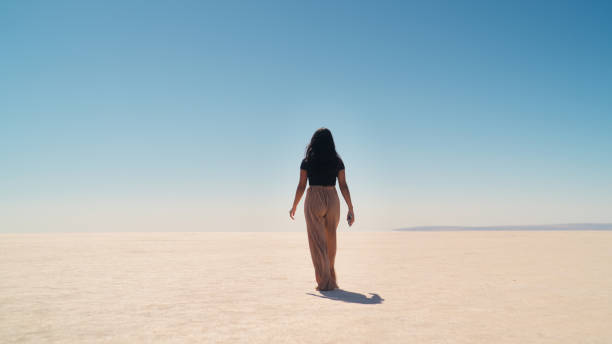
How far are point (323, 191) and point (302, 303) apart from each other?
190 cm

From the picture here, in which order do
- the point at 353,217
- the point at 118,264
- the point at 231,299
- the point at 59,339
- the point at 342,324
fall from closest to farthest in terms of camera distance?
the point at 59,339
the point at 342,324
the point at 231,299
the point at 353,217
the point at 118,264

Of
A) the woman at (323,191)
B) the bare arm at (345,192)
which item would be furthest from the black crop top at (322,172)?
the bare arm at (345,192)

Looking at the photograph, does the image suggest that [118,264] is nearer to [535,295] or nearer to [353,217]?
[353,217]

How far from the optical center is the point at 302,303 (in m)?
4.77

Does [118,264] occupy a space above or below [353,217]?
below

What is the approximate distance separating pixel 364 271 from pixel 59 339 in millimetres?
5509

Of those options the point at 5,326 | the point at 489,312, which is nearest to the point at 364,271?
the point at 489,312

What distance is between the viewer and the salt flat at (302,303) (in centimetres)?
349

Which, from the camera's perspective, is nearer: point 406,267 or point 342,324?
point 342,324

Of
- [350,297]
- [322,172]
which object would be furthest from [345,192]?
[350,297]

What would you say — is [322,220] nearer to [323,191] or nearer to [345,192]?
[323,191]

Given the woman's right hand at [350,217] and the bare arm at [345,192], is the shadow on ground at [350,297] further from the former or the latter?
the bare arm at [345,192]

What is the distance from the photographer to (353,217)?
625cm

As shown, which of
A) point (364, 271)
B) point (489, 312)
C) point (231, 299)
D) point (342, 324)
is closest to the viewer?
point (342, 324)
